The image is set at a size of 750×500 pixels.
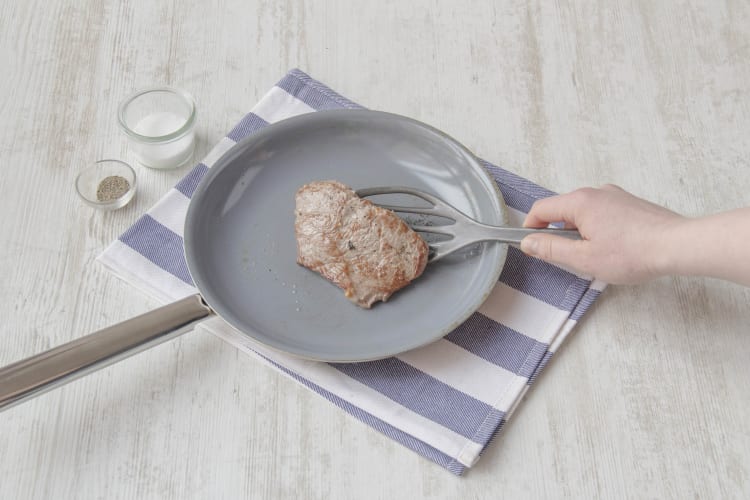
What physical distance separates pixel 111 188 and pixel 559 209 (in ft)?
2.89

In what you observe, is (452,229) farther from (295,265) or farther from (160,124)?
(160,124)

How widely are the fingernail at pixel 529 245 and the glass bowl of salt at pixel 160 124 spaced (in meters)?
0.72

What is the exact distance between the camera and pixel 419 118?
167 cm

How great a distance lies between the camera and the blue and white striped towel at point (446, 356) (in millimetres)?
1253

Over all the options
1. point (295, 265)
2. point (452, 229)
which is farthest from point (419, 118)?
point (295, 265)

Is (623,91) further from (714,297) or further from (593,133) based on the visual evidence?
(714,297)

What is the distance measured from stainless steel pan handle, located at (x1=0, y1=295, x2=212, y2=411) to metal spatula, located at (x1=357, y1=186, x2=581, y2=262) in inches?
16.3

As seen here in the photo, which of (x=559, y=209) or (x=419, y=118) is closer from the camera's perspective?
(x=559, y=209)

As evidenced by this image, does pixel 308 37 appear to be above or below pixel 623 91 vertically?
below

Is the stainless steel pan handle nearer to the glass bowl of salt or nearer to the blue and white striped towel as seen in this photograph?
the blue and white striped towel

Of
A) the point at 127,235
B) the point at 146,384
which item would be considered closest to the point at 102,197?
the point at 127,235

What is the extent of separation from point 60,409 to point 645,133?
1309 mm

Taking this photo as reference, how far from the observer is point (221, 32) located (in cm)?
178

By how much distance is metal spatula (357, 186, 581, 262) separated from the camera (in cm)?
134
